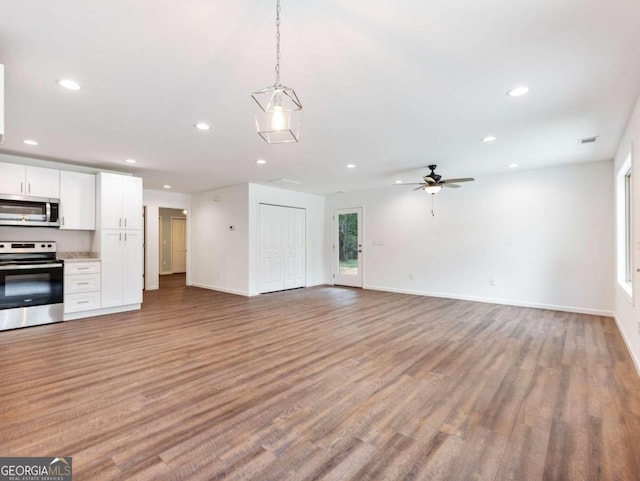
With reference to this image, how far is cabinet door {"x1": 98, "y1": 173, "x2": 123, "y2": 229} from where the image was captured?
5.18m

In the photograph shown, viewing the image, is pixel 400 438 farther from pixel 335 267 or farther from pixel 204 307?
pixel 335 267

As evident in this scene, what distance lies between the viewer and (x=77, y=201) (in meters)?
5.13

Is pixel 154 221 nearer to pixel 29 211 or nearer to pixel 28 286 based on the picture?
pixel 29 211

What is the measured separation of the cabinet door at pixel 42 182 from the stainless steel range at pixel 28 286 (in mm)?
770

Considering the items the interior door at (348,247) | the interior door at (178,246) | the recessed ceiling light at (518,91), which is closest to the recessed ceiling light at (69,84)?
the recessed ceiling light at (518,91)

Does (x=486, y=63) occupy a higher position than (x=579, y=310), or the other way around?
(x=486, y=63)

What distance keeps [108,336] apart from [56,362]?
861 mm

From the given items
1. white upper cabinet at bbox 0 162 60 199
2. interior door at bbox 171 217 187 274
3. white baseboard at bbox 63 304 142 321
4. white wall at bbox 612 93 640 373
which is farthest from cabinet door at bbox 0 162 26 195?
white wall at bbox 612 93 640 373

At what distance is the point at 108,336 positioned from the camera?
13.2 feet

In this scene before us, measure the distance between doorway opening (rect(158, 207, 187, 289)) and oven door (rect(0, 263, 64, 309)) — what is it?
6011 millimetres

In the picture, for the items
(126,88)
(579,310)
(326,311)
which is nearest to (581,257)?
(579,310)

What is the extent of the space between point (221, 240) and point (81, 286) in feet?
10.1

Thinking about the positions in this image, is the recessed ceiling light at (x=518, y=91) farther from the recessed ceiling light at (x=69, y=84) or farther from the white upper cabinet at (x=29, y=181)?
the white upper cabinet at (x=29, y=181)

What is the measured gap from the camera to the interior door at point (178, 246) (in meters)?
11.3
